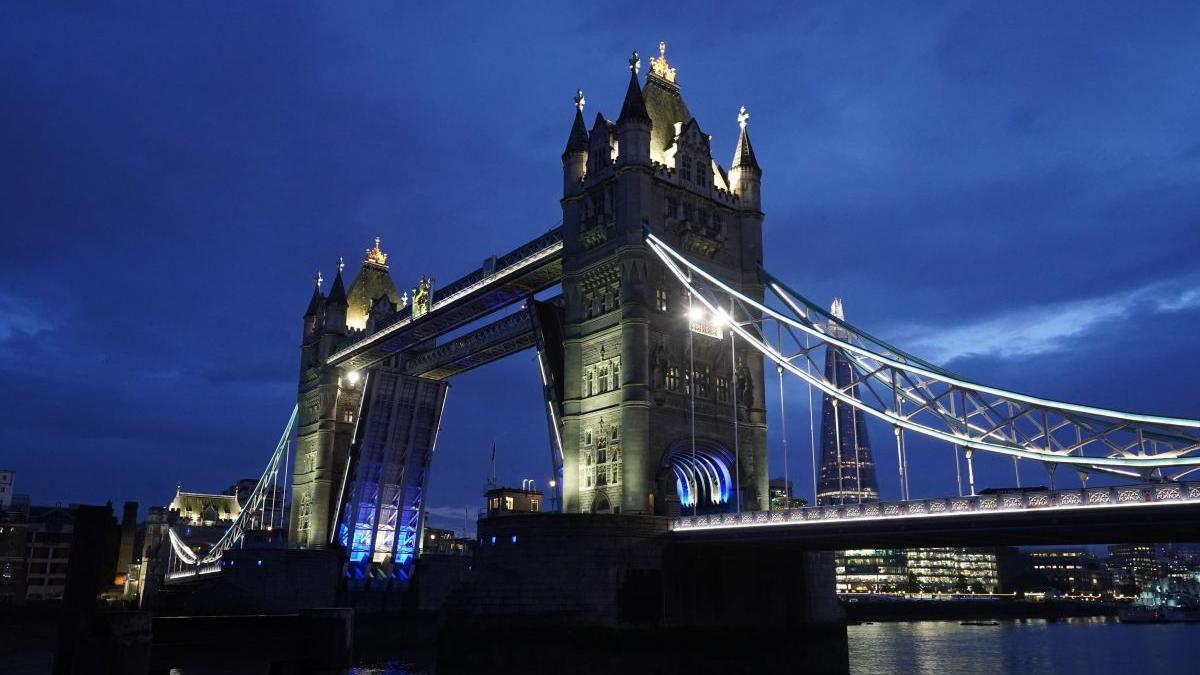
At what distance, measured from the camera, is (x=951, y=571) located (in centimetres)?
19438

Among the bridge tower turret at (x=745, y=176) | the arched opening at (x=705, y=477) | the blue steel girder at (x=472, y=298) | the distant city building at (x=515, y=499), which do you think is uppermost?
the bridge tower turret at (x=745, y=176)

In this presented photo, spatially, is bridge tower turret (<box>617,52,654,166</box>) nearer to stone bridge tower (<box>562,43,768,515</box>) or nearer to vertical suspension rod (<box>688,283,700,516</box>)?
Answer: stone bridge tower (<box>562,43,768,515</box>)

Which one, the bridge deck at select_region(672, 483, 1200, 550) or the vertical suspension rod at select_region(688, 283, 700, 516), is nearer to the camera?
the bridge deck at select_region(672, 483, 1200, 550)

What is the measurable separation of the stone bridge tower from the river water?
983 centimetres

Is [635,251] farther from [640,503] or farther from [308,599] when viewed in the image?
[308,599]

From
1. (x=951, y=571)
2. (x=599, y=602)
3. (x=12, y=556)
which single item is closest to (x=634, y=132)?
(x=599, y=602)

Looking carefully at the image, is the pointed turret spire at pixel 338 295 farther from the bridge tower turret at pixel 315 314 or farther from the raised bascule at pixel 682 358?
the raised bascule at pixel 682 358

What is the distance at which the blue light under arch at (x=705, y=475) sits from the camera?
46.9 metres

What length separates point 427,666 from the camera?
160 ft

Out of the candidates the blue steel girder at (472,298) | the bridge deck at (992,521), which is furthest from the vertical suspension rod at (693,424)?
the blue steel girder at (472,298)

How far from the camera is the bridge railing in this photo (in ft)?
90.4

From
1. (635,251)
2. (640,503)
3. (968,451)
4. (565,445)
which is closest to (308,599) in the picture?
(565,445)

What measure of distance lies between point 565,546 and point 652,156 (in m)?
20.5

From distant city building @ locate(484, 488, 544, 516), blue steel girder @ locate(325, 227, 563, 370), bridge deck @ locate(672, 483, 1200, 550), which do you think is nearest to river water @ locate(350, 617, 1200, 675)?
bridge deck @ locate(672, 483, 1200, 550)
